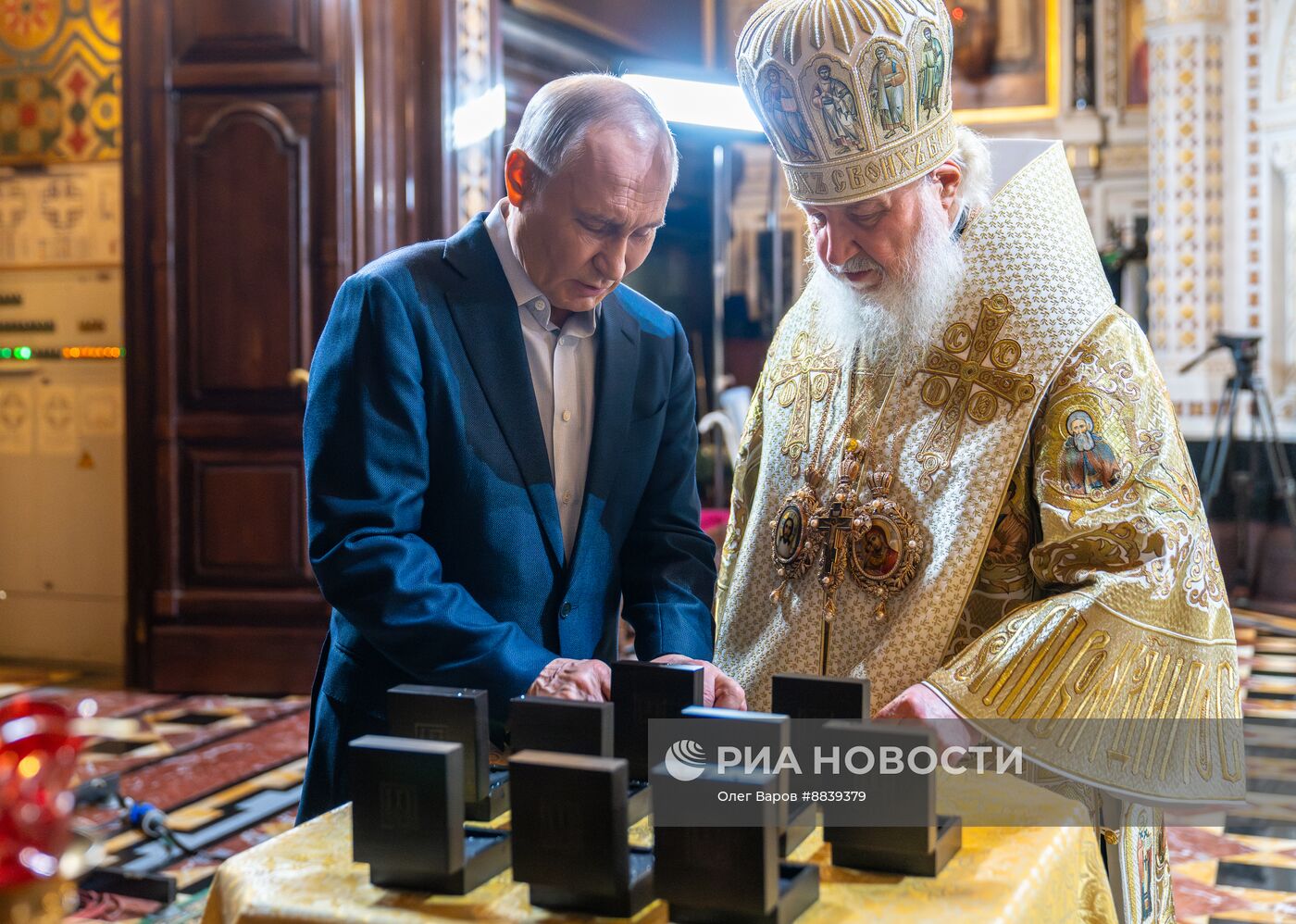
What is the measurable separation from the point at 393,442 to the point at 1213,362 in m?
8.94

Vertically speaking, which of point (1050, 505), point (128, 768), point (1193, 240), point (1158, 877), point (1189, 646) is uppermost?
point (1193, 240)

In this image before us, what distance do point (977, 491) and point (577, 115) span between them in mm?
751

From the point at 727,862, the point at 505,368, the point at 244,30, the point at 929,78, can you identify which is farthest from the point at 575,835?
the point at 244,30

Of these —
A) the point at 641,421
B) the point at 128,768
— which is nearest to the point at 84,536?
the point at 128,768

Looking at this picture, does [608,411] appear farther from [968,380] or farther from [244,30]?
[244,30]

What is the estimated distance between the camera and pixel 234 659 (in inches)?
233

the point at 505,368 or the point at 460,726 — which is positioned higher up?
the point at 505,368

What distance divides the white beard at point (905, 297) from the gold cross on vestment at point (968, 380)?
0.04 m

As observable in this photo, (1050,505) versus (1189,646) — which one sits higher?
(1050,505)

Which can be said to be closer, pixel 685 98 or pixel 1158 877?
pixel 1158 877

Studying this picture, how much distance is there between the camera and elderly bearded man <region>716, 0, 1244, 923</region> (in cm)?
172

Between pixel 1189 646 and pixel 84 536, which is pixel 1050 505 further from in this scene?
pixel 84 536

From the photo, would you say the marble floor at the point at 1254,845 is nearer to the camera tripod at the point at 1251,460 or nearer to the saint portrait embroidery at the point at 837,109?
the saint portrait embroidery at the point at 837,109

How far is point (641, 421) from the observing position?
1981mm
